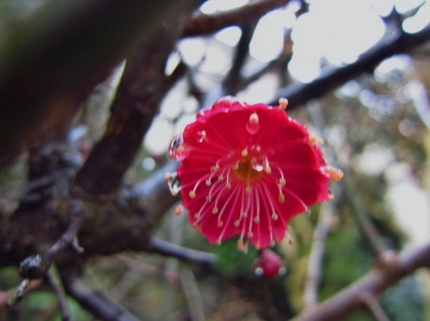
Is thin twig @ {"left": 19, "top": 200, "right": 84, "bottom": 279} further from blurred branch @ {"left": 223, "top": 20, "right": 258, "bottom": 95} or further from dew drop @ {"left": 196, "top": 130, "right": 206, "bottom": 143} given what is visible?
blurred branch @ {"left": 223, "top": 20, "right": 258, "bottom": 95}

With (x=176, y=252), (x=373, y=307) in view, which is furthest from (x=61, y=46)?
(x=373, y=307)

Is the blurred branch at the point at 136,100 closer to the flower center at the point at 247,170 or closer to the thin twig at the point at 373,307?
the flower center at the point at 247,170

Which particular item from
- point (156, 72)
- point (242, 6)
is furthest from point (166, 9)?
point (242, 6)

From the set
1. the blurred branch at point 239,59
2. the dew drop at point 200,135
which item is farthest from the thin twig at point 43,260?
the blurred branch at point 239,59

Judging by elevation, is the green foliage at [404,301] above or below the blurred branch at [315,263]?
below

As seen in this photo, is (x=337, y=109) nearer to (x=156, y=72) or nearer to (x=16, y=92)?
(x=156, y=72)

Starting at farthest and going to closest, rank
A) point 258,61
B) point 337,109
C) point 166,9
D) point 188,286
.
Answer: point 337,109
point 258,61
point 188,286
point 166,9

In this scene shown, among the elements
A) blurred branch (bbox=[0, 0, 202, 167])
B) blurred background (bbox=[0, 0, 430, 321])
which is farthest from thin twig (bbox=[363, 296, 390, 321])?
blurred branch (bbox=[0, 0, 202, 167])
